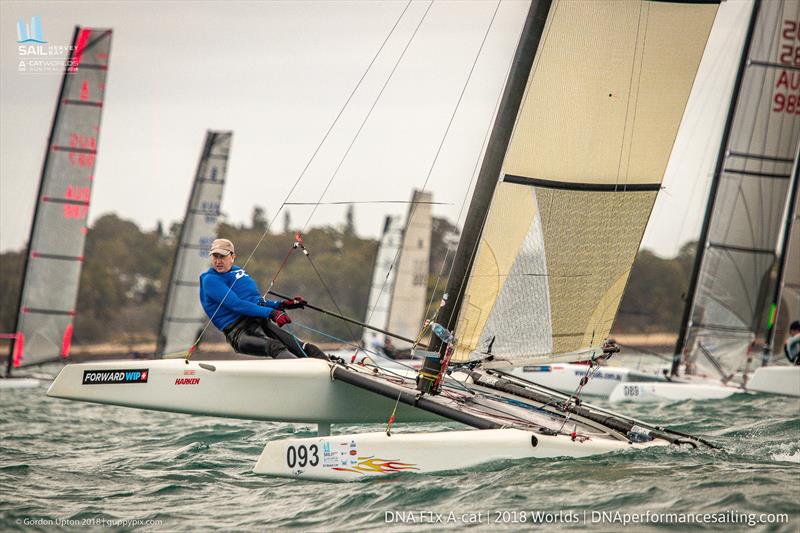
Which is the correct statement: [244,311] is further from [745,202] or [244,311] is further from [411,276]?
[411,276]

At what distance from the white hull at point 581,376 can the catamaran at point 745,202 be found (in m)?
1.14

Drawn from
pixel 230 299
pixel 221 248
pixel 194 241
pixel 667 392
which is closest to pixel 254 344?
pixel 230 299

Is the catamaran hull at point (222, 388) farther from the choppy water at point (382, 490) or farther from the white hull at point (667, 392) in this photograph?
the white hull at point (667, 392)

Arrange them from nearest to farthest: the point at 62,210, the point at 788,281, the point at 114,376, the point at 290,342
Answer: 1. the point at 114,376
2. the point at 290,342
3. the point at 62,210
4. the point at 788,281

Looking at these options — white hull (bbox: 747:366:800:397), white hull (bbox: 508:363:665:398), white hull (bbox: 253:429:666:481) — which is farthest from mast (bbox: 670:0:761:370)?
white hull (bbox: 253:429:666:481)

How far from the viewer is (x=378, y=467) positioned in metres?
6.36

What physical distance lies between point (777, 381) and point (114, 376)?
350 inches

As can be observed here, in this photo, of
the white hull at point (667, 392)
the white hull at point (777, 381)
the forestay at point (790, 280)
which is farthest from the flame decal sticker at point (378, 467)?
the forestay at point (790, 280)

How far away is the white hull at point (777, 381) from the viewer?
41.5ft

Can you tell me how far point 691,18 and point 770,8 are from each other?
839 centimetres

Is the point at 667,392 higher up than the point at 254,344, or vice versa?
the point at 254,344

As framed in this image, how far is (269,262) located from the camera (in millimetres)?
46656

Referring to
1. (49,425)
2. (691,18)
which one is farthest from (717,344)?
(49,425)

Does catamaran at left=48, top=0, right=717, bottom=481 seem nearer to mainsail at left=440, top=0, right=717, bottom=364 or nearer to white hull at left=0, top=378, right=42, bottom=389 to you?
mainsail at left=440, top=0, right=717, bottom=364
